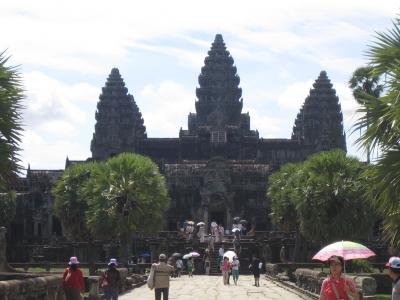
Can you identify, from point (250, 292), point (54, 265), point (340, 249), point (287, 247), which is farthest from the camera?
point (287, 247)

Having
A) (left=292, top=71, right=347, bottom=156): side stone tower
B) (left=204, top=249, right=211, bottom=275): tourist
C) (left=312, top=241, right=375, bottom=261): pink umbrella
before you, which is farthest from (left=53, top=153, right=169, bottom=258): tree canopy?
(left=292, top=71, right=347, bottom=156): side stone tower

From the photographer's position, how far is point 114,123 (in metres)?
122

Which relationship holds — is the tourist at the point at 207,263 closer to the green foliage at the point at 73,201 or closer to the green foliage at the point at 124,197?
Answer: the green foliage at the point at 73,201

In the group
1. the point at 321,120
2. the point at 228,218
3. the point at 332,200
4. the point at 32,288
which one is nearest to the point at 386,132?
the point at 32,288

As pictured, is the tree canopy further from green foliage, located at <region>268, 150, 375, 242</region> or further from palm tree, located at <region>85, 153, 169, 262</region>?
green foliage, located at <region>268, 150, 375, 242</region>

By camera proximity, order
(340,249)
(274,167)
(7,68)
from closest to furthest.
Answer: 1. (340,249)
2. (7,68)
3. (274,167)

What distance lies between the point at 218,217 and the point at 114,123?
102ft

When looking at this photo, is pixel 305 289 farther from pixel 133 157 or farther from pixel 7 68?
pixel 7 68

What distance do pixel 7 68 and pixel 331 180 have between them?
1025 inches

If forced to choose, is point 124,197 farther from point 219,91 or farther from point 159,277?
point 219,91

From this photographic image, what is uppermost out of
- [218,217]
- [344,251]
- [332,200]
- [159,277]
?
[218,217]

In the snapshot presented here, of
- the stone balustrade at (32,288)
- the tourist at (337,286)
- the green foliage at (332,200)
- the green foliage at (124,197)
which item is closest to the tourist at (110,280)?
the stone balustrade at (32,288)

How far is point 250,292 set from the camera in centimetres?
3662

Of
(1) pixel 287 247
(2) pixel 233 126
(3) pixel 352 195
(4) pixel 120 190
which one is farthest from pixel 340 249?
(2) pixel 233 126
